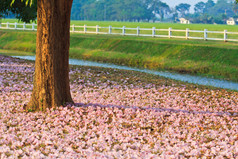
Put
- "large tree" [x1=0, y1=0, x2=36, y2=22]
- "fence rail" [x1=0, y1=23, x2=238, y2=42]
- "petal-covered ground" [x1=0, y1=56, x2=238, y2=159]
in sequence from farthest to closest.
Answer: "fence rail" [x1=0, y1=23, x2=238, y2=42], "large tree" [x1=0, y1=0, x2=36, y2=22], "petal-covered ground" [x1=0, y1=56, x2=238, y2=159]

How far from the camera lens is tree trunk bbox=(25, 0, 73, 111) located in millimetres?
11375

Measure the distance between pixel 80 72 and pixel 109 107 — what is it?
9533 millimetres

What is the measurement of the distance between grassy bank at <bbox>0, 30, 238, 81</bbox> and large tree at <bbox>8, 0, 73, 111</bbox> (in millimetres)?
15140

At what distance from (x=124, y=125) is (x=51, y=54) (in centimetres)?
295

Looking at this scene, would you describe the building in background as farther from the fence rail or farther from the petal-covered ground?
the petal-covered ground

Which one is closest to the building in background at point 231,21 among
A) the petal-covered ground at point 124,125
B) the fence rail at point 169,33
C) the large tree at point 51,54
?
the fence rail at point 169,33

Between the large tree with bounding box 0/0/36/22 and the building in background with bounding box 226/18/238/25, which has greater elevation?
the building in background with bounding box 226/18/238/25

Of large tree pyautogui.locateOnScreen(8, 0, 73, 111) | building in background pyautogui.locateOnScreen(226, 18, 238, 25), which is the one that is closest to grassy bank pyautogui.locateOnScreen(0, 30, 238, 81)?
large tree pyautogui.locateOnScreen(8, 0, 73, 111)

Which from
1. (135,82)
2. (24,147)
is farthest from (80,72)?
(24,147)

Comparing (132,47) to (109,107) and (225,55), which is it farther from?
(109,107)

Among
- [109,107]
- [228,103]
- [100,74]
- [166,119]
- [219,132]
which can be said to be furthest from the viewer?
[100,74]

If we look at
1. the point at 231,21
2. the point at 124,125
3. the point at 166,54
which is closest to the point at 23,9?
the point at 166,54

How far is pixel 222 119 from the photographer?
11.6 meters

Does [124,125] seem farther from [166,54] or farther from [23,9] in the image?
[166,54]
